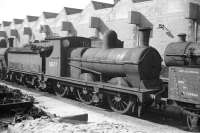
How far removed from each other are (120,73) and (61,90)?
180 inches

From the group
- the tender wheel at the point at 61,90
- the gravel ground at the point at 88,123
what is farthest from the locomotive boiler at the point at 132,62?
the tender wheel at the point at 61,90

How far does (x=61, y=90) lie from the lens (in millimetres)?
14180

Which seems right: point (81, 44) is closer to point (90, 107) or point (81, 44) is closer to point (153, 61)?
point (90, 107)

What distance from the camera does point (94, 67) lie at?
1200 cm

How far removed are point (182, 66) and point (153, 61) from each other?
6.63ft

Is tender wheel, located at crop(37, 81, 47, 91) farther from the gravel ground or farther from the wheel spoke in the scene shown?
the wheel spoke

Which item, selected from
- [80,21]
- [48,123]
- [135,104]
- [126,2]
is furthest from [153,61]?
[80,21]

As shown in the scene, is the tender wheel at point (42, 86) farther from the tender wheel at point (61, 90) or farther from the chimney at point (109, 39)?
the chimney at point (109, 39)

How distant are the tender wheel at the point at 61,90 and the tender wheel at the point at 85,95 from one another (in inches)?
35.7

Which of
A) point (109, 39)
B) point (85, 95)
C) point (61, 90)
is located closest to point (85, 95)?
point (85, 95)

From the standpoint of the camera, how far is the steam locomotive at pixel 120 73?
8656 mm

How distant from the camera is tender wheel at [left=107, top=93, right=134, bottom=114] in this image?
10.2 meters

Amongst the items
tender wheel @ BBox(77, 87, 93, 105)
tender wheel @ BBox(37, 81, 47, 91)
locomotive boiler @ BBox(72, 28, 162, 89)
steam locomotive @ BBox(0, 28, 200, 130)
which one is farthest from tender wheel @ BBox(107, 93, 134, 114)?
tender wheel @ BBox(37, 81, 47, 91)

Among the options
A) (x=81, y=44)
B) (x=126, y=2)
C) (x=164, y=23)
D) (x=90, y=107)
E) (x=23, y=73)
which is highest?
(x=126, y=2)
